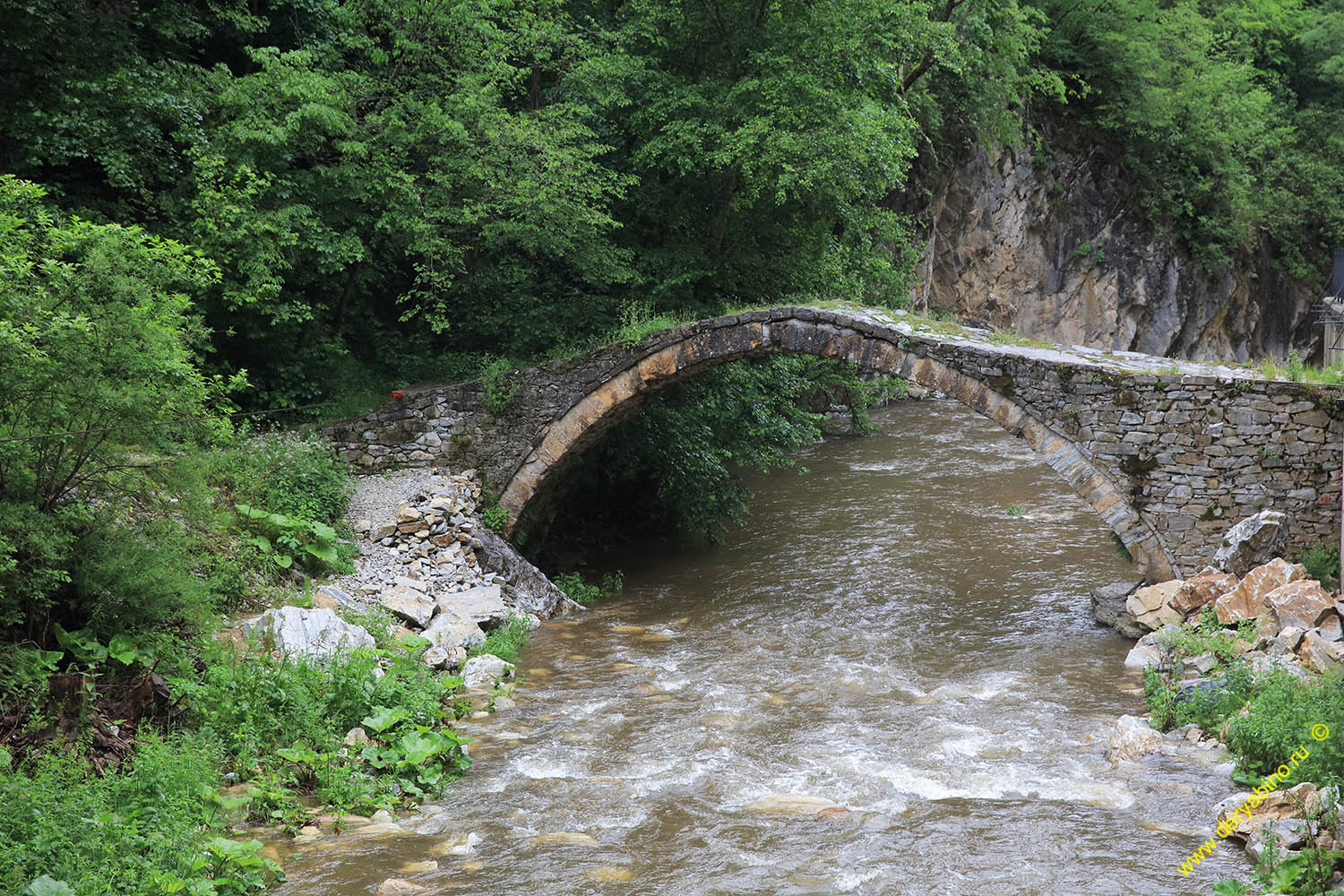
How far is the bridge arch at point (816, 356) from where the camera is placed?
1080 centimetres

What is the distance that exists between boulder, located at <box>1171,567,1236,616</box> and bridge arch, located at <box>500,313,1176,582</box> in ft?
2.02

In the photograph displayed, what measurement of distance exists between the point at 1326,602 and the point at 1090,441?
8.81 ft

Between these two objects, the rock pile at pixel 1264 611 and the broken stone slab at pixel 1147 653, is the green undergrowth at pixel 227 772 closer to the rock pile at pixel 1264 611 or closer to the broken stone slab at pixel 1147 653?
the broken stone slab at pixel 1147 653

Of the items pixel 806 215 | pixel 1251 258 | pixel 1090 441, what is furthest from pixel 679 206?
A: pixel 1251 258

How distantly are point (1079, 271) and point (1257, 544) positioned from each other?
762 inches

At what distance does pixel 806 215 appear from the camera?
14.4m

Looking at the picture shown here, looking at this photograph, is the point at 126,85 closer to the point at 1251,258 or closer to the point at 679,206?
the point at 679,206

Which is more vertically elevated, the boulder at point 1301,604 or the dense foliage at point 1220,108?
the dense foliage at point 1220,108

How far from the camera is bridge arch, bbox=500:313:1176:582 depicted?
10797mm

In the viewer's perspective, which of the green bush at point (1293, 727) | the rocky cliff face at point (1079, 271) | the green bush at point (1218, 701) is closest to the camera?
the green bush at point (1293, 727)

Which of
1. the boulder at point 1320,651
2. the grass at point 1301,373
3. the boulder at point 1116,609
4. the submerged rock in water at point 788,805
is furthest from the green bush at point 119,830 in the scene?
the grass at point 1301,373

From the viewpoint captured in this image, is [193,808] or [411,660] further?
[411,660]

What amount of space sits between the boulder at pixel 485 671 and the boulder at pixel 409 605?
2.57ft

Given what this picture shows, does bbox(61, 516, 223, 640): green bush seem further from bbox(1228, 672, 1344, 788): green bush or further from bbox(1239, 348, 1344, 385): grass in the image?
bbox(1239, 348, 1344, 385): grass
